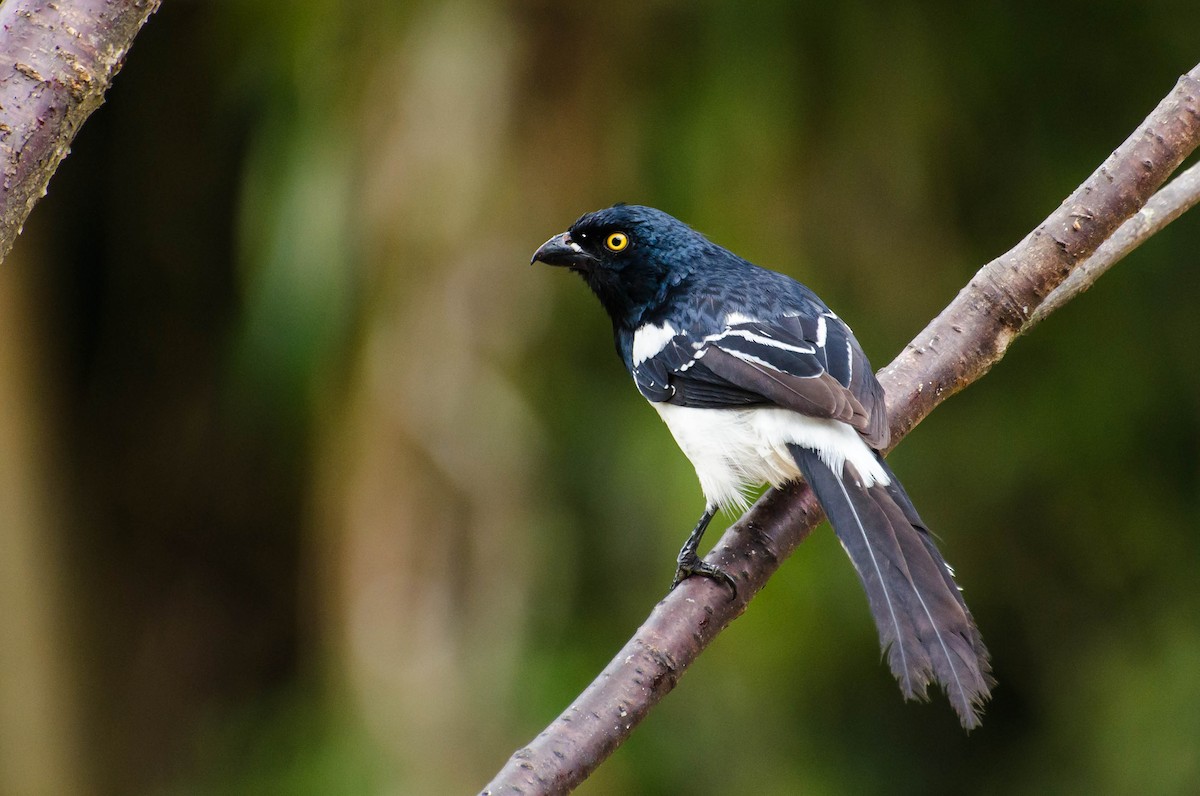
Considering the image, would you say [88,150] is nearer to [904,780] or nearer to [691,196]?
[691,196]

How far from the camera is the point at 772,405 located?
3.33 meters

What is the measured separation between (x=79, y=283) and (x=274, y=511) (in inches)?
67.1

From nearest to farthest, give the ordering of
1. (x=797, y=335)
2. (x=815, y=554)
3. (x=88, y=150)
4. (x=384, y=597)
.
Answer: (x=797, y=335)
(x=384, y=597)
(x=815, y=554)
(x=88, y=150)

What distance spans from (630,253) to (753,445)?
1.02 m

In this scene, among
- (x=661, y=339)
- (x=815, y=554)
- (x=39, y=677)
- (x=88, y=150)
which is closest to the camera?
(x=661, y=339)

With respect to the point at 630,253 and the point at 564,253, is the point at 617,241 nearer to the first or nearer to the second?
the point at 630,253

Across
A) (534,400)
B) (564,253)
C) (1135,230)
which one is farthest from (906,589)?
(534,400)

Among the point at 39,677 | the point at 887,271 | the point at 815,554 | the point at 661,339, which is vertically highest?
the point at 887,271

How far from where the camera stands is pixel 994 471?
6.05m

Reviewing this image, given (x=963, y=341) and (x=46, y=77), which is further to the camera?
(x=963, y=341)

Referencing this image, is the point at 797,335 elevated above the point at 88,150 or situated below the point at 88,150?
above

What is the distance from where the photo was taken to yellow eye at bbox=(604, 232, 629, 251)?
4.09m

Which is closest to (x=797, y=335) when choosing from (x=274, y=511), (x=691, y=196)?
(x=691, y=196)

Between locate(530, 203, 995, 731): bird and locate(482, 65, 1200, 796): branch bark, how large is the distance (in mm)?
86
